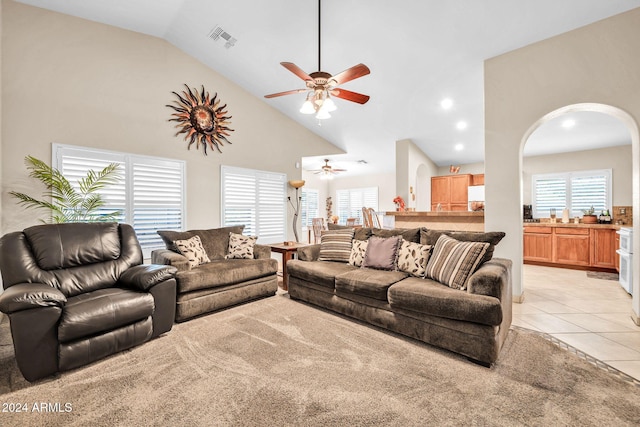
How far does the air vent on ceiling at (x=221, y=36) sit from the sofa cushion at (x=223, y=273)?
10.8 feet

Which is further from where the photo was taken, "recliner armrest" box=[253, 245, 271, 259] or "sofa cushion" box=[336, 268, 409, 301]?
"recliner armrest" box=[253, 245, 271, 259]

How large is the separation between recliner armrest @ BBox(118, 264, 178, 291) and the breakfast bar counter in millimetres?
3856

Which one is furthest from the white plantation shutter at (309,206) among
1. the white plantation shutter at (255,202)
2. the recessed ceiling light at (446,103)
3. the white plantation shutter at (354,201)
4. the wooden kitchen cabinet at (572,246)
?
the wooden kitchen cabinet at (572,246)

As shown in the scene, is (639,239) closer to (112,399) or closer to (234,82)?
(112,399)

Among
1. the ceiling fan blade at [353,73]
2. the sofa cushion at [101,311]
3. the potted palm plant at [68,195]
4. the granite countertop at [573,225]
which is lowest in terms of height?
the sofa cushion at [101,311]

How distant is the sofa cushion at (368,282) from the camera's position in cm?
275

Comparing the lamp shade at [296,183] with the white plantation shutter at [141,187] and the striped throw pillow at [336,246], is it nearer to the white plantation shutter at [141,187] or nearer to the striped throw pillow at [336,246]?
the white plantation shutter at [141,187]

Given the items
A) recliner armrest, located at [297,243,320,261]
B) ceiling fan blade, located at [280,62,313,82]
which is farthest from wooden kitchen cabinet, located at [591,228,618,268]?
ceiling fan blade, located at [280,62,313,82]

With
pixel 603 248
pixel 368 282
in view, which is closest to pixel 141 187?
pixel 368 282

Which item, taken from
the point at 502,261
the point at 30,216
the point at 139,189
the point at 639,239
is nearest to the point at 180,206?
the point at 139,189

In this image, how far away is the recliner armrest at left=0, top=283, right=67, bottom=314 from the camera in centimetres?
188

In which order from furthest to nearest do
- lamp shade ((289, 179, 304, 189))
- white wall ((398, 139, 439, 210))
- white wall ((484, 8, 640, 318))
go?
lamp shade ((289, 179, 304, 189)) < white wall ((398, 139, 439, 210)) < white wall ((484, 8, 640, 318))

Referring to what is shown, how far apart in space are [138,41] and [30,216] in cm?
287

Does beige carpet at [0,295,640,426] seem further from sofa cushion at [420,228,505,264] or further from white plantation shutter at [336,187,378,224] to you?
white plantation shutter at [336,187,378,224]
